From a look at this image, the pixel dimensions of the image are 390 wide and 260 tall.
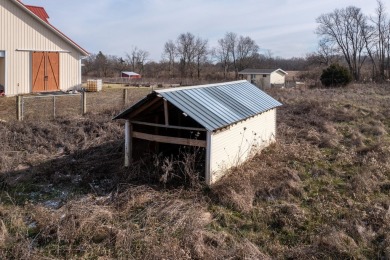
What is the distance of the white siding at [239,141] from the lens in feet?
27.1

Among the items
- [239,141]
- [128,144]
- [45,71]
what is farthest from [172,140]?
[45,71]

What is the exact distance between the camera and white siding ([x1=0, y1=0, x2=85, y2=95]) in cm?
2073

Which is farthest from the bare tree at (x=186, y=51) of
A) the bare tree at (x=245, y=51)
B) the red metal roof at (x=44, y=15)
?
the red metal roof at (x=44, y=15)

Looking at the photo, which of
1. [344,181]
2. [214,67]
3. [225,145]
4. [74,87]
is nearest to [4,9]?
[74,87]

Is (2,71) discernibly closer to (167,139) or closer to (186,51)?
(167,139)

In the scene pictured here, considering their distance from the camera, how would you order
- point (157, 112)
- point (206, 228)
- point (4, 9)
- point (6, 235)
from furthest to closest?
point (4, 9) < point (157, 112) < point (206, 228) < point (6, 235)

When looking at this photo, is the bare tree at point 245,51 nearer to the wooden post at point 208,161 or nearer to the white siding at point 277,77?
the white siding at point 277,77

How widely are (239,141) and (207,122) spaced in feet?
6.05

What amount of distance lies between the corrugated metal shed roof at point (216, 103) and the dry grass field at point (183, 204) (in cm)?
122

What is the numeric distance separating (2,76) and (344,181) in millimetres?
18422

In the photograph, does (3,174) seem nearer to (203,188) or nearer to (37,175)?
(37,175)

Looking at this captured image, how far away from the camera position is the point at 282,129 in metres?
14.5

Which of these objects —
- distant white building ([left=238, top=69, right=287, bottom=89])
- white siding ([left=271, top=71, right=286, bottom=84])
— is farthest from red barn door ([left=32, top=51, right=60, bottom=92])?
white siding ([left=271, top=71, right=286, bottom=84])

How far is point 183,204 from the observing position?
278 inches
